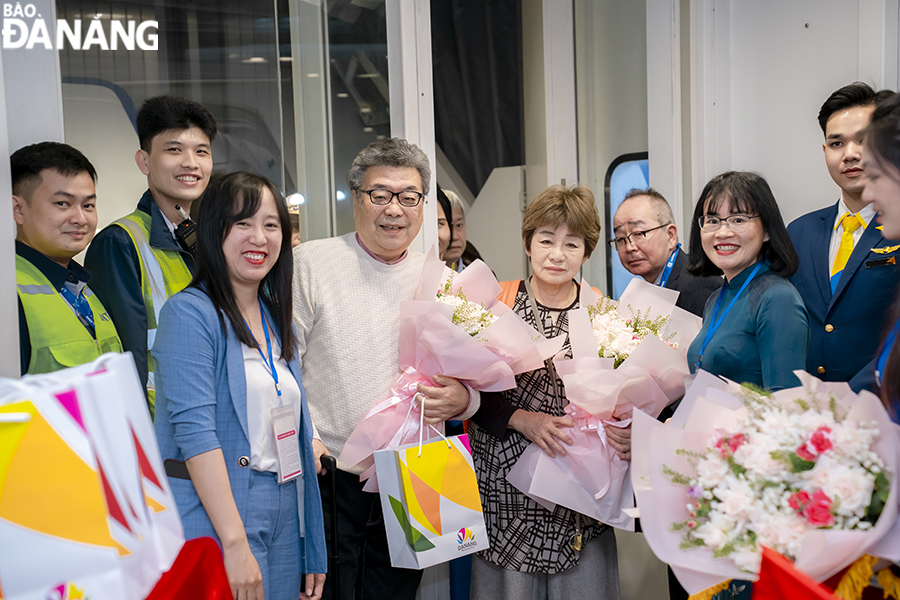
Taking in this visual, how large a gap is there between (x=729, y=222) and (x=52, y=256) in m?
1.88

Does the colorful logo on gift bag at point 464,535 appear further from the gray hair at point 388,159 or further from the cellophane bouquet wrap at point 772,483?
the gray hair at point 388,159

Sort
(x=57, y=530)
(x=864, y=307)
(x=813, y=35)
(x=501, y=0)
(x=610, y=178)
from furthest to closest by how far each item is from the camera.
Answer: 1. (x=610, y=178)
2. (x=501, y=0)
3. (x=813, y=35)
4. (x=864, y=307)
5. (x=57, y=530)

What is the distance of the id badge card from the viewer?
5.36 ft

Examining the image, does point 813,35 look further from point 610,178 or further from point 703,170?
point 610,178

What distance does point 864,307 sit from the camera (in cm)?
224

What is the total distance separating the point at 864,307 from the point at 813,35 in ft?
7.17

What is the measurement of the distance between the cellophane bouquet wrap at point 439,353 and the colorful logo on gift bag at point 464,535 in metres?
0.32

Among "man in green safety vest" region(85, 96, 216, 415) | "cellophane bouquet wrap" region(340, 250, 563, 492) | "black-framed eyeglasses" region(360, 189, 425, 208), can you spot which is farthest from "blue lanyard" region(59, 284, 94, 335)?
"black-framed eyeglasses" region(360, 189, 425, 208)

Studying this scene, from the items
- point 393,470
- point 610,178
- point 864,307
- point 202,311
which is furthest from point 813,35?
point 202,311

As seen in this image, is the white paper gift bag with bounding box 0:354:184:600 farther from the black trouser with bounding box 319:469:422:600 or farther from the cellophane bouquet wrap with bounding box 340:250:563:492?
the black trouser with bounding box 319:469:422:600

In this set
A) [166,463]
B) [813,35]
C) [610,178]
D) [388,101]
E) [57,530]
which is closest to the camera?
[57,530]

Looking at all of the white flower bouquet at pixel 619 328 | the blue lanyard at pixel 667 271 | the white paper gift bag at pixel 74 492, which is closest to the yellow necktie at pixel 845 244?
the white flower bouquet at pixel 619 328

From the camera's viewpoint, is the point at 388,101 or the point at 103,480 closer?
the point at 103,480

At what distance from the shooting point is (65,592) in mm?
786
